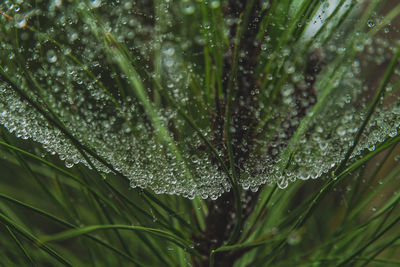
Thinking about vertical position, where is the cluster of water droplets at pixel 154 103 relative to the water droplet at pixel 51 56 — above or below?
below

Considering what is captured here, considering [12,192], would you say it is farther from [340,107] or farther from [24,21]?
[340,107]

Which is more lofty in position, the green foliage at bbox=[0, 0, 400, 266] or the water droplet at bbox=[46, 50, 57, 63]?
the water droplet at bbox=[46, 50, 57, 63]

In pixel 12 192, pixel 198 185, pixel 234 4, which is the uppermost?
pixel 12 192

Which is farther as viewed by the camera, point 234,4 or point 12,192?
point 12,192

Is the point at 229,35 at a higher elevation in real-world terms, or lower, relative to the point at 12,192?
lower

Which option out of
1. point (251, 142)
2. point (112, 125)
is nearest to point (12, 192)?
point (112, 125)

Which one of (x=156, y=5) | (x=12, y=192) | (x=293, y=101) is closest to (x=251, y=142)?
(x=293, y=101)

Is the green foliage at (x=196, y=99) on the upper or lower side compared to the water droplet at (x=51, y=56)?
lower

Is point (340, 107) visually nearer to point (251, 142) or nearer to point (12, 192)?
point (251, 142)
